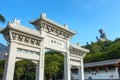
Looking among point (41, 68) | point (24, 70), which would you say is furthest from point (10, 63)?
point (24, 70)

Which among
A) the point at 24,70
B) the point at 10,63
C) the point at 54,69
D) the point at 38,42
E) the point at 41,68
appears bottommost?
the point at 24,70

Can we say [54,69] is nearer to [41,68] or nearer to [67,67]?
[67,67]

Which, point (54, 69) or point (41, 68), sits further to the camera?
point (54, 69)

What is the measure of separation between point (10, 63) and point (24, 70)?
25615mm

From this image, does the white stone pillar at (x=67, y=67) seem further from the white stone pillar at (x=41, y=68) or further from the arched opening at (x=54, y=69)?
the arched opening at (x=54, y=69)

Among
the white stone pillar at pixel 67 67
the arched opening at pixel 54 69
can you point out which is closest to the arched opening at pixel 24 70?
the arched opening at pixel 54 69

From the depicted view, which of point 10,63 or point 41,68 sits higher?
point 10,63

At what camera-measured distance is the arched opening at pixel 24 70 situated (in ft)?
109

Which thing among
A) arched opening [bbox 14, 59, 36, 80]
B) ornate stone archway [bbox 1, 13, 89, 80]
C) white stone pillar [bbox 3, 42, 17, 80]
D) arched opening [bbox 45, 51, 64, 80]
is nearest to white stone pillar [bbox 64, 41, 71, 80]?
ornate stone archway [bbox 1, 13, 89, 80]

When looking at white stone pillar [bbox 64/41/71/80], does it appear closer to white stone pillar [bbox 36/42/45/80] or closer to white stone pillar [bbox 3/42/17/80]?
white stone pillar [bbox 36/42/45/80]

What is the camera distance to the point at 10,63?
11289 millimetres

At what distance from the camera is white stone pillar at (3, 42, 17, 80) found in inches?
434

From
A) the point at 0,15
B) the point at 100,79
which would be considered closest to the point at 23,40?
the point at 0,15

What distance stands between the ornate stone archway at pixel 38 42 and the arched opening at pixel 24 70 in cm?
1890
